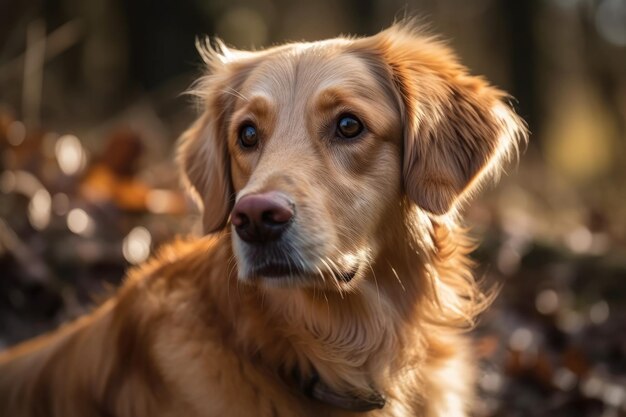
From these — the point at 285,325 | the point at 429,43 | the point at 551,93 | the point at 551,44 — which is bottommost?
the point at 551,93

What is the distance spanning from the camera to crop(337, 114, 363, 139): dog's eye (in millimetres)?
3295

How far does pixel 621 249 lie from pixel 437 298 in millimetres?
3253

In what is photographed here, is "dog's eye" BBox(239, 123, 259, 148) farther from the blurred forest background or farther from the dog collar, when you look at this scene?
the blurred forest background

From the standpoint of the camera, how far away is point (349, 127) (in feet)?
10.8

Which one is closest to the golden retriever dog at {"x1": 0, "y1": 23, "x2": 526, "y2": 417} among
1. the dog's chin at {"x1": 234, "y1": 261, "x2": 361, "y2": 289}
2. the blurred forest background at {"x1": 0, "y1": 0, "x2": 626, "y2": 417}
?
the dog's chin at {"x1": 234, "y1": 261, "x2": 361, "y2": 289}

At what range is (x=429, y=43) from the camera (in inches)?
149

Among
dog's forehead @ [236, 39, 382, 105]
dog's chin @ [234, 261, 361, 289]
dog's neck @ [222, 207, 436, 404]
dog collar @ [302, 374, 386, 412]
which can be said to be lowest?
dog collar @ [302, 374, 386, 412]

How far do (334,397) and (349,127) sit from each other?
42.8 inches

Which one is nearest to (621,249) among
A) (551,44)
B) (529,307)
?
(529,307)

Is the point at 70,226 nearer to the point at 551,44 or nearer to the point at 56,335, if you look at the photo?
the point at 56,335

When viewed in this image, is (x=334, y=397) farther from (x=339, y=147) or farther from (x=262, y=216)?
(x=339, y=147)

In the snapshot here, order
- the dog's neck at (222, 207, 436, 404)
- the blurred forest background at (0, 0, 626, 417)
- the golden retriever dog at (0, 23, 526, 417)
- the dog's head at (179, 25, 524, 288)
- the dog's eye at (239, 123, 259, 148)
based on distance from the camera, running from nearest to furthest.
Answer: the dog's head at (179, 25, 524, 288) → the golden retriever dog at (0, 23, 526, 417) → the dog's neck at (222, 207, 436, 404) → the dog's eye at (239, 123, 259, 148) → the blurred forest background at (0, 0, 626, 417)

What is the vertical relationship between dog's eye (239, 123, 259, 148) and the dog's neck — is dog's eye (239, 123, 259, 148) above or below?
above

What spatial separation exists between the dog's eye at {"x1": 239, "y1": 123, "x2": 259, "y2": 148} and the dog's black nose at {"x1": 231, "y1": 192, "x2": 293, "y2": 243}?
62 cm
